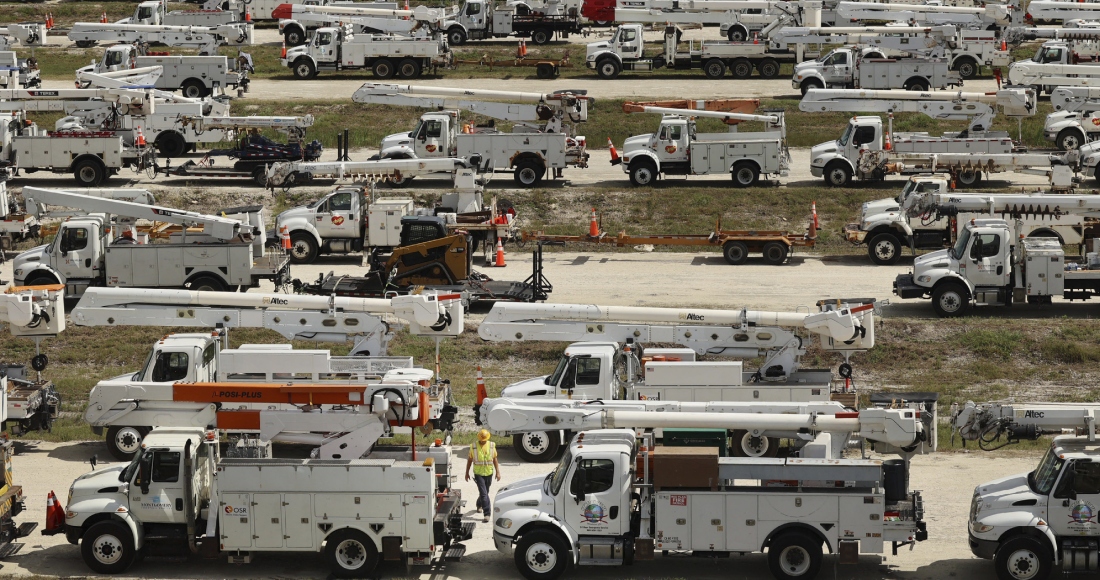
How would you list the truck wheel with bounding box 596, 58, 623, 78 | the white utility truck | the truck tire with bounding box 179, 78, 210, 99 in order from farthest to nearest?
the truck wheel with bounding box 596, 58, 623, 78, the truck tire with bounding box 179, 78, 210, 99, the white utility truck

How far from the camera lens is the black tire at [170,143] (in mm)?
48844

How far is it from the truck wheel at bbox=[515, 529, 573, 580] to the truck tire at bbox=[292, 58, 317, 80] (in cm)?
4326

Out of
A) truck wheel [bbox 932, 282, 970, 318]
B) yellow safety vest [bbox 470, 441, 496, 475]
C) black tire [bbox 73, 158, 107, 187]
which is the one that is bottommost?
yellow safety vest [bbox 470, 441, 496, 475]

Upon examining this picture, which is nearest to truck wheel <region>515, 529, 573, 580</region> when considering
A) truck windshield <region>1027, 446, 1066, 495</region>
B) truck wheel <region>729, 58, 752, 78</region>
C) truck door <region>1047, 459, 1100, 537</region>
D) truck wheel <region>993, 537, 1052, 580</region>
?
truck wheel <region>993, 537, 1052, 580</region>

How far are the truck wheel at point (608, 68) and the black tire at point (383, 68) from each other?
25.6 feet

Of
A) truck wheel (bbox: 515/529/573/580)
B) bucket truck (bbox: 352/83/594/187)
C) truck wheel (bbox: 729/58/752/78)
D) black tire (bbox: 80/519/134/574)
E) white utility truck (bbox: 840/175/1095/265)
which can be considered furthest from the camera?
truck wheel (bbox: 729/58/752/78)

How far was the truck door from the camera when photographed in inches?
781

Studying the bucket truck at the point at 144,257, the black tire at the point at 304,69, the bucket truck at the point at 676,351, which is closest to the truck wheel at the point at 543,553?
the bucket truck at the point at 676,351

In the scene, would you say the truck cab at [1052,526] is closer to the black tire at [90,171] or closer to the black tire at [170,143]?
the black tire at [90,171]

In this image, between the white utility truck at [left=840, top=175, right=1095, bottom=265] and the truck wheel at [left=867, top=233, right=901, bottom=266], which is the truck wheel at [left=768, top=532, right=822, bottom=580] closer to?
the white utility truck at [left=840, top=175, right=1095, bottom=265]

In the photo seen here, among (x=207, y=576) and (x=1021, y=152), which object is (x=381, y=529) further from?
(x=1021, y=152)

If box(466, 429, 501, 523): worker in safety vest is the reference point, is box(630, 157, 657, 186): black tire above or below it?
above

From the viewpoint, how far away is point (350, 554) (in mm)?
20625

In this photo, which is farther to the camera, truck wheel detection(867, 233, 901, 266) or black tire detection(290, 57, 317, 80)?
Answer: black tire detection(290, 57, 317, 80)
